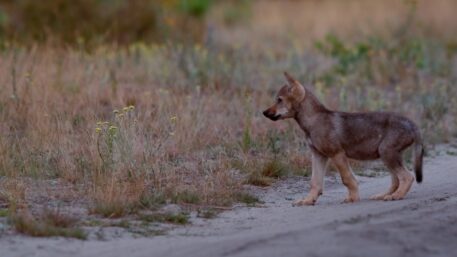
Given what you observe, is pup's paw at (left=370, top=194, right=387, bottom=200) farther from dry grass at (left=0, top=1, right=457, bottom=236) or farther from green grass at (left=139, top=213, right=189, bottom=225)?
green grass at (left=139, top=213, right=189, bottom=225)

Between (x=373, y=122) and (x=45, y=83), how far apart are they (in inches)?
241

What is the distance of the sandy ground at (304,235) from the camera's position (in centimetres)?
795

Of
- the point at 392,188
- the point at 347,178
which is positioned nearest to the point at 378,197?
the point at 392,188

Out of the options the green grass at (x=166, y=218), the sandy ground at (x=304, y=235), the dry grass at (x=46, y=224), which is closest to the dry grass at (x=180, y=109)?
the dry grass at (x=46, y=224)

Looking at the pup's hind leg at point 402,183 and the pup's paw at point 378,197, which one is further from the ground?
the pup's hind leg at point 402,183

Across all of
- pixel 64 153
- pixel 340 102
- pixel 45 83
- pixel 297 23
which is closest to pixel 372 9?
pixel 297 23

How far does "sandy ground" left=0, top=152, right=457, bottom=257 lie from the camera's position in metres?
7.95

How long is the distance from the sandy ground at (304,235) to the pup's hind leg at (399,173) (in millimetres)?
137

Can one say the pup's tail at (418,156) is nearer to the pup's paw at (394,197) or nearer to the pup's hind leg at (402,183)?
the pup's hind leg at (402,183)

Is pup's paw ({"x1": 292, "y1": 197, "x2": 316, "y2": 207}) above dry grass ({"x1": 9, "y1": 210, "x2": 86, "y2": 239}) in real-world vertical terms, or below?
above

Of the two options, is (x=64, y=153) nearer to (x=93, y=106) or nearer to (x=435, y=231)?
(x=93, y=106)

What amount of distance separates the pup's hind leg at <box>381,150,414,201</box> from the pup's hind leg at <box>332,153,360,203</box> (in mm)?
329

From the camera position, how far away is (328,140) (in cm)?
1048

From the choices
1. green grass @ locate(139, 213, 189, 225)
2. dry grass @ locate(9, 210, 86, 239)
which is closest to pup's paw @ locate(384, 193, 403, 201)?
green grass @ locate(139, 213, 189, 225)
